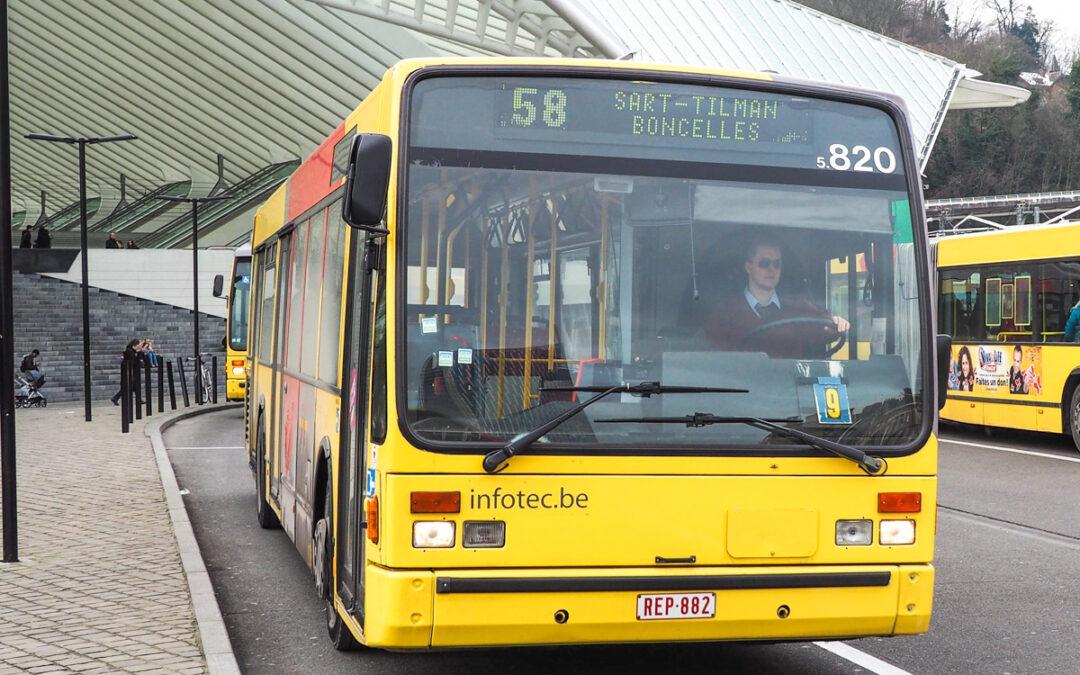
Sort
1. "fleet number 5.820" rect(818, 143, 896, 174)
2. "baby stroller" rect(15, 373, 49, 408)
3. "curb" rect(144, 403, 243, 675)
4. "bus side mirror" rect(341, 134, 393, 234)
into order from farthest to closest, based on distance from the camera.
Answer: "baby stroller" rect(15, 373, 49, 408) → "curb" rect(144, 403, 243, 675) → "fleet number 5.820" rect(818, 143, 896, 174) → "bus side mirror" rect(341, 134, 393, 234)

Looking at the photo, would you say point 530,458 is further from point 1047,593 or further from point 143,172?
point 143,172

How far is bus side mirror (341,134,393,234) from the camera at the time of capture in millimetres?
5242

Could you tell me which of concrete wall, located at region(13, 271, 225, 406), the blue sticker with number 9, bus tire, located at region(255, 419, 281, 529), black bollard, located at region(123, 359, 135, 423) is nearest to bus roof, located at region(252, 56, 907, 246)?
the blue sticker with number 9

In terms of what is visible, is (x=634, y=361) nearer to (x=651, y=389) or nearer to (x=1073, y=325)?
(x=651, y=389)

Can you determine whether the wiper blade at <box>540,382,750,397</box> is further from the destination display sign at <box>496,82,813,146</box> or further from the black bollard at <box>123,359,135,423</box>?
the black bollard at <box>123,359,135,423</box>

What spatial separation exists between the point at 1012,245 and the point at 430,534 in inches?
577

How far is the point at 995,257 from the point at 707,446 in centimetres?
1436

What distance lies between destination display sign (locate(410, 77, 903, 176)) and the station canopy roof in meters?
29.6

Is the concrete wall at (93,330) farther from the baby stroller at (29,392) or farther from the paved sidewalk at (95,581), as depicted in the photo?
the paved sidewalk at (95,581)

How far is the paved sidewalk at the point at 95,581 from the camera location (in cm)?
648

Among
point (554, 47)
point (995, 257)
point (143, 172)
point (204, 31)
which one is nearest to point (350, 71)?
point (204, 31)

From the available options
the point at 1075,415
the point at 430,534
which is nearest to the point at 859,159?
the point at 430,534

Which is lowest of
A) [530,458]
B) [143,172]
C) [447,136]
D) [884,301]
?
[530,458]

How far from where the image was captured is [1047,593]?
825cm
